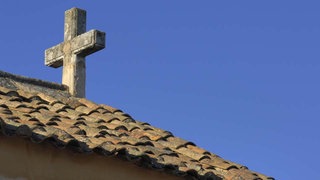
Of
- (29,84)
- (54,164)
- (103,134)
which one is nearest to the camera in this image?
(54,164)

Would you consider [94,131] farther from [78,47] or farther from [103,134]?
[78,47]

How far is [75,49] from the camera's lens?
9117 millimetres

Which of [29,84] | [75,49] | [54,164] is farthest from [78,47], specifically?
[54,164]

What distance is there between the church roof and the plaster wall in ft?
0.32

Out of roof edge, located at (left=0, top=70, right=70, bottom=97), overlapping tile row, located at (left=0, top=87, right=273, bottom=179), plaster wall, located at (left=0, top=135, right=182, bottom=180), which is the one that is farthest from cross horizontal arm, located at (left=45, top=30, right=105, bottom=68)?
plaster wall, located at (left=0, top=135, right=182, bottom=180)

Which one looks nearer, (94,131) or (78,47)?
(94,131)

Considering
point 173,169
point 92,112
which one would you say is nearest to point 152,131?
point 92,112

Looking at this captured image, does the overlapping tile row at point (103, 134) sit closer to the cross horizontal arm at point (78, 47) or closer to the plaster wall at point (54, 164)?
the plaster wall at point (54, 164)

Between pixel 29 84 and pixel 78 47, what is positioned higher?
pixel 78 47

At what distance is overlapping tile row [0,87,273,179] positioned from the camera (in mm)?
6230

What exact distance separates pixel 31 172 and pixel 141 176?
3.42 ft

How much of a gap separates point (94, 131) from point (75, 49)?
7.43ft

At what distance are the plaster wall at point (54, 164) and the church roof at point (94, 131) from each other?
98mm

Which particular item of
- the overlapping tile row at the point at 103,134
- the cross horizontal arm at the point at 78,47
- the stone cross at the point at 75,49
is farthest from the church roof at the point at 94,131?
the cross horizontal arm at the point at 78,47
